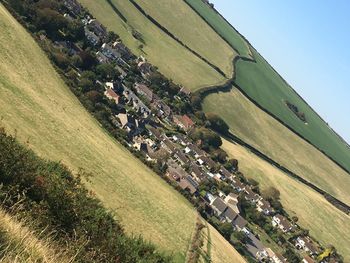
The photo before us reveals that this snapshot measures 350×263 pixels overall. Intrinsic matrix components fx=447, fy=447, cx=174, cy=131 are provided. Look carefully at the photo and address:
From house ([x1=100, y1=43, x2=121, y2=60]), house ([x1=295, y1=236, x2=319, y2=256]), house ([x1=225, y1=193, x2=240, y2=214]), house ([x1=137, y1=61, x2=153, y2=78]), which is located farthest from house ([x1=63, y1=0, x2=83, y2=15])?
house ([x1=295, y1=236, x2=319, y2=256])

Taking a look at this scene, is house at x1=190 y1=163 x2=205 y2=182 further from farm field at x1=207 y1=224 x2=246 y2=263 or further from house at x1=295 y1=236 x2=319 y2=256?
farm field at x1=207 y1=224 x2=246 y2=263

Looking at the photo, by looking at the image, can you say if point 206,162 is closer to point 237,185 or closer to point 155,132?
point 237,185

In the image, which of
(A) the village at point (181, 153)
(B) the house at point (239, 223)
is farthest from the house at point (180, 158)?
(B) the house at point (239, 223)

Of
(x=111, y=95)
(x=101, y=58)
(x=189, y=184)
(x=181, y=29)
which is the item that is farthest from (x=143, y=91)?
(x=181, y=29)

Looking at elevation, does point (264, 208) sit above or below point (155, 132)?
above

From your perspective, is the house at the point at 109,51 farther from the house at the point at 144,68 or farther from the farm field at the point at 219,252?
the farm field at the point at 219,252
